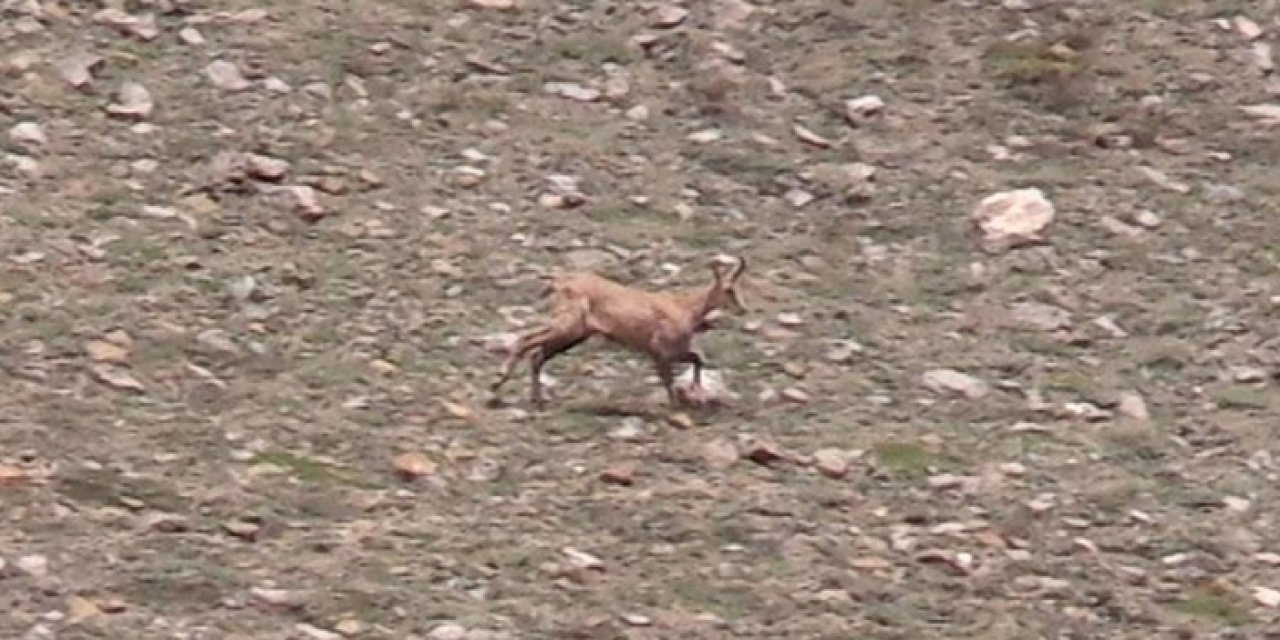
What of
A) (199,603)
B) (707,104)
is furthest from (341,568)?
(707,104)

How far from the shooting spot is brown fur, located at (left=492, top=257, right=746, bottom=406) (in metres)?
4.77

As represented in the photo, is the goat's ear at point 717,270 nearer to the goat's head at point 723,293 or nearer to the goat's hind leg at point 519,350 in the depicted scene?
the goat's head at point 723,293

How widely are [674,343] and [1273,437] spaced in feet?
3.66

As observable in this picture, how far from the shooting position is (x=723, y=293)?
4.95 meters

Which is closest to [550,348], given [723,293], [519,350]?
[519,350]

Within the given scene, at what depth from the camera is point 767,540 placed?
4.38 meters

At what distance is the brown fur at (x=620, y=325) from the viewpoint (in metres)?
4.77

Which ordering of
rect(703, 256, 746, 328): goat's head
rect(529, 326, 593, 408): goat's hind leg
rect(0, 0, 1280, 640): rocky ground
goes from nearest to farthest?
1. rect(0, 0, 1280, 640): rocky ground
2. rect(529, 326, 593, 408): goat's hind leg
3. rect(703, 256, 746, 328): goat's head

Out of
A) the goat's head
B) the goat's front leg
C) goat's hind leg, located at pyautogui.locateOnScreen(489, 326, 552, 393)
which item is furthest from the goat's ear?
goat's hind leg, located at pyautogui.locateOnScreen(489, 326, 552, 393)

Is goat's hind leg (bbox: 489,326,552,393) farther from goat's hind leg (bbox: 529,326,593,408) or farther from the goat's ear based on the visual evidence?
the goat's ear

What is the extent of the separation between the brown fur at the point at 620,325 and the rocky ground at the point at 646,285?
0.09m

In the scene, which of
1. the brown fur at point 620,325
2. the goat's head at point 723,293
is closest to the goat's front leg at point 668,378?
the brown fur at point 620,325

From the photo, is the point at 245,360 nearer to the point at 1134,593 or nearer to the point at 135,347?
the point at 135,347

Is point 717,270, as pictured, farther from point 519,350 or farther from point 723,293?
point 519,350
